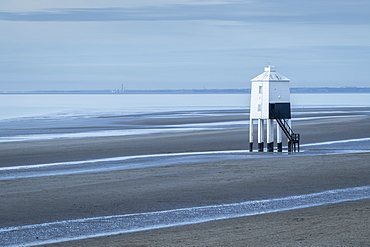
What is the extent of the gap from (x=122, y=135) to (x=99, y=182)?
21.9 meters

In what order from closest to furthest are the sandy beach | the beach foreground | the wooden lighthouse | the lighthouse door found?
the beach foreground
the sandy beach
the wooden lighthouse
the lighthouse door

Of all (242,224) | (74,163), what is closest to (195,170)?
(74,163)

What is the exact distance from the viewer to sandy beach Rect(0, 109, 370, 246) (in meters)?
12.0

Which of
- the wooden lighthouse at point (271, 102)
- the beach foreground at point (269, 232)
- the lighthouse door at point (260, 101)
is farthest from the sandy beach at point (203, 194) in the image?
the lighthouse door at point (260, 101)

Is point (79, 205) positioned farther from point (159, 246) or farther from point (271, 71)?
point (271, 71)

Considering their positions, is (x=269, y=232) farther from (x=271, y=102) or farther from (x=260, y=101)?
(x=260, y=101)

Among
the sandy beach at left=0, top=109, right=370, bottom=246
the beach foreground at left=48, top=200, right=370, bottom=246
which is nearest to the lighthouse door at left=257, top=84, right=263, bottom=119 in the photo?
the sandy beach at left=0, top=109, right=370, bottom=246

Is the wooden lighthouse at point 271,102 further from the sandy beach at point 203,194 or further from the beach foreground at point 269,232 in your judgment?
the beach foreground at point 269,232

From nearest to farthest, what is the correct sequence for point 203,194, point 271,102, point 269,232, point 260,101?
point 269,232
point 203,194
point 271,102
point 260,101

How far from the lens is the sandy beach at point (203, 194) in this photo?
39.2 feet

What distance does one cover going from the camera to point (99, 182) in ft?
64.4

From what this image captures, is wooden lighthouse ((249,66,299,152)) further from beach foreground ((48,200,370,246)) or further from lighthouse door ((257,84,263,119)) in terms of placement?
beach foreground ((48,200,370,246))

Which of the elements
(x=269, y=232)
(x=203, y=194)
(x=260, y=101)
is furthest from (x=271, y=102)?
(x=269, y=232)

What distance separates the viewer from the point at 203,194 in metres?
17.4
